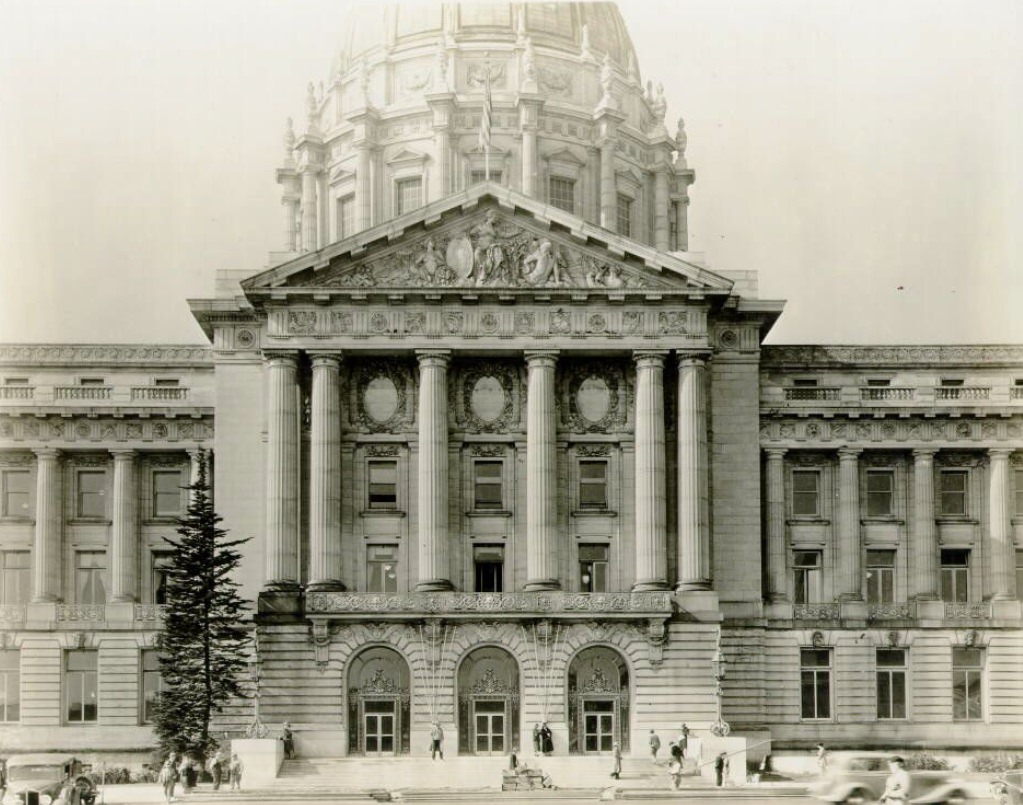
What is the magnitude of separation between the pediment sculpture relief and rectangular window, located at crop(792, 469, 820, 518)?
1151 cm

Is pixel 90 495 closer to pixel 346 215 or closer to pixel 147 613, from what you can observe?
pixel 147 613

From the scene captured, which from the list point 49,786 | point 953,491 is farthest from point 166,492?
point 953,491

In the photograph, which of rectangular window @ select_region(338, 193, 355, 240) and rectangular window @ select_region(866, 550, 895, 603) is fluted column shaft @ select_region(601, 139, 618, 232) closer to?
rectangular window @ select_region(338, 193, 355, 240)

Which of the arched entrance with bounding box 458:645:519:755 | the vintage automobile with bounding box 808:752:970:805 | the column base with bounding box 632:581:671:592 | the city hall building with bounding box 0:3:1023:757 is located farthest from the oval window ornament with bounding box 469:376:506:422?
the vintage automobile with bounding box 808:752:970:805

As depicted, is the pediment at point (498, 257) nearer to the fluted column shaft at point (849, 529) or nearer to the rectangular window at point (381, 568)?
the rectangular window at point (381, 568)

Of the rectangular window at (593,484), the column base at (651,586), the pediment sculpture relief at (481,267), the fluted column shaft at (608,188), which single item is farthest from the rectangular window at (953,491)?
the fluted column shaft at (608,188)

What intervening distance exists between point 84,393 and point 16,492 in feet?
16.8

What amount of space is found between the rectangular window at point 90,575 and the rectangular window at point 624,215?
105 ft

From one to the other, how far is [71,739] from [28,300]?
3051cm

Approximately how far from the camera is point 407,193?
325 feet

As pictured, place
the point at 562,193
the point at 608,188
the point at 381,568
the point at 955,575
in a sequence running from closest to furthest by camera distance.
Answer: the point at 381,568, the point at 955,575, the point at 608,188, the point at 562,193

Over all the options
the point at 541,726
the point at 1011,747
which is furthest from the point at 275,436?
the point at 1011,747

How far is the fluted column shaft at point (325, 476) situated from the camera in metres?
74.7

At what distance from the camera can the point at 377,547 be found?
7669cm
